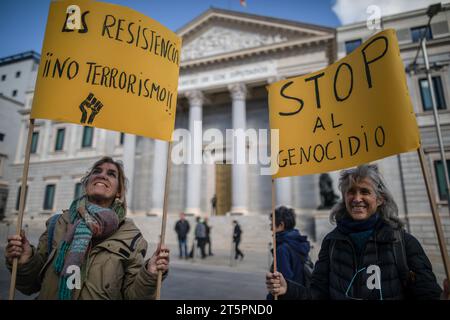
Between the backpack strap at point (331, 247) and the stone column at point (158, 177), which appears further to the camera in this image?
the stone column at point (158, 177)

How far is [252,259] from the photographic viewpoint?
11.9 m

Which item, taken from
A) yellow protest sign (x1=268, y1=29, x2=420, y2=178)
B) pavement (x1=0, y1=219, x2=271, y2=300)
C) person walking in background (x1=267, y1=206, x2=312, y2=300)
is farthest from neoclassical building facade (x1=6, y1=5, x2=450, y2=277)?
yellow protest sign (x1=268, y1=29, x2=420, y2=178)

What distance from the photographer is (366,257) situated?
204cm

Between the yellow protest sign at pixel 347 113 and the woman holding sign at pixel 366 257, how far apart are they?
9.6 inches

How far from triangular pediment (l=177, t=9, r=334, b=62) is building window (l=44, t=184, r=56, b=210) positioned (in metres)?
13.6

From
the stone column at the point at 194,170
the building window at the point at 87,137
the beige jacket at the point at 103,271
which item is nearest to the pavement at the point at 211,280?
the beige jacket at the point at 103,271

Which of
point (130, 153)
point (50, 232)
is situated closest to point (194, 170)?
point (130, 153)

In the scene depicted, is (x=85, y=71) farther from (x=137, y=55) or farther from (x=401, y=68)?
(x=401, y=68)

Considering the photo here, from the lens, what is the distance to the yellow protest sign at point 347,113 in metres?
2.13

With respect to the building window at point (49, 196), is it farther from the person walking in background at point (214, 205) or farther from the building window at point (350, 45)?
the building window at point (350, 45)

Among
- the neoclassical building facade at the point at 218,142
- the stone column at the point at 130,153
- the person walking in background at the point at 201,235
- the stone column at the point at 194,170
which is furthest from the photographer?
the stone column at the point at 130,153

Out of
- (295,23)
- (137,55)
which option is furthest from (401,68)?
(295,23)

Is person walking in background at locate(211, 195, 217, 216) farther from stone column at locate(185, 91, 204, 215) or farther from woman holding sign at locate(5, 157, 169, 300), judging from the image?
woman holding sign at locate(5, 157, 169, 300)
